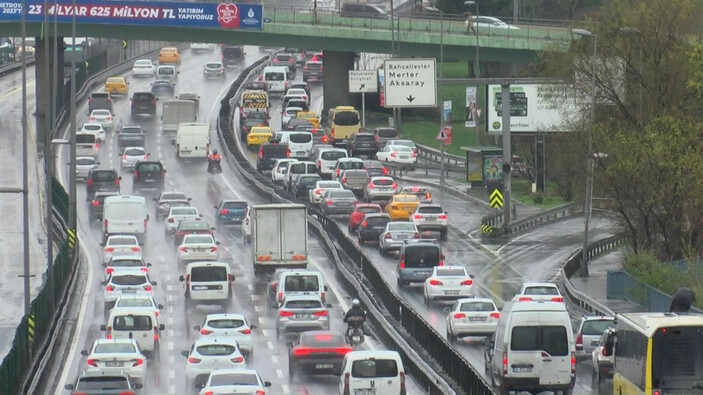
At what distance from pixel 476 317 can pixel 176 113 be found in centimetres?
5869

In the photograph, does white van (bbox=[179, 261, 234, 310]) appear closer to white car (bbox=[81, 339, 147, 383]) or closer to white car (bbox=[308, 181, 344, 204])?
white car (bbox=[81, 339, 147, 383])

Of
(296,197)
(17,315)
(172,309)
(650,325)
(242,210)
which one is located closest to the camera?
(650,325)

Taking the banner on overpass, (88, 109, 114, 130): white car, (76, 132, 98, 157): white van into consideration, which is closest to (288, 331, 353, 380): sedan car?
(76, 132, 98, 157): white van

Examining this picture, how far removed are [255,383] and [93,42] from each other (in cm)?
12149

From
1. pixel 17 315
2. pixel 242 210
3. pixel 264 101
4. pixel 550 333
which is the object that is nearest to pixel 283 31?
pixel 264 101

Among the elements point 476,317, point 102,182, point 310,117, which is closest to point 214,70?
point 310,117

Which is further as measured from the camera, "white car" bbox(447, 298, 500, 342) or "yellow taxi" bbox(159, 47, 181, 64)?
"yellow taxi" bbox(159, 47, 181, 64)

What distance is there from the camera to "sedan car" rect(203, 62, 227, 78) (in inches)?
5241

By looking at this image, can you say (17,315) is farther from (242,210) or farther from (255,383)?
(255,383)

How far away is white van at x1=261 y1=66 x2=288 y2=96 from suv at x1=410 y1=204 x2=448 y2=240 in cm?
5533

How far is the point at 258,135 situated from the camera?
318 ft

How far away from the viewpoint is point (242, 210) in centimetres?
7181

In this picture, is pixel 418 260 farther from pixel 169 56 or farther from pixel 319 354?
pixel 169 56

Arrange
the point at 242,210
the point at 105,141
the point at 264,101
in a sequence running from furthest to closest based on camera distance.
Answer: the point at 264,101
the point at 105,141
the point at 242,210
